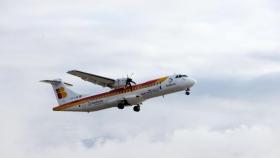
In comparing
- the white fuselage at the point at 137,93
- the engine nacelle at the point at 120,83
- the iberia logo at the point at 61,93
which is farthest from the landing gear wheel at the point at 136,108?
the iberia logo at the point at 61,93

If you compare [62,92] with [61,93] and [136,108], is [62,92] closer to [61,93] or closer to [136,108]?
[61,93]

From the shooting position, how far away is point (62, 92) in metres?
96.9

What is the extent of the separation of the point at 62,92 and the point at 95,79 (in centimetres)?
885

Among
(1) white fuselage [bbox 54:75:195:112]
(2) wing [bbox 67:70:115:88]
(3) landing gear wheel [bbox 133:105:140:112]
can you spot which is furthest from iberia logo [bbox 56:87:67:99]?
(3) landing gear wheel [bbox 133:105:140:112]

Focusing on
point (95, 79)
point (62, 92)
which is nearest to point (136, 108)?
point (95, 79)

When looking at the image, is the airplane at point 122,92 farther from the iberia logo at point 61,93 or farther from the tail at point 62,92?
the iberia logo at point 61,93

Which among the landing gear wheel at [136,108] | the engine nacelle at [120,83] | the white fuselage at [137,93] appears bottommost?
the landing gear wheel at [136,108]

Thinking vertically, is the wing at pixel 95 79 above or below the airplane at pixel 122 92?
above

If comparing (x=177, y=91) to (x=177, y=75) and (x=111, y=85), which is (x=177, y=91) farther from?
(x=111, y=85)

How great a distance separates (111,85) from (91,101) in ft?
11.7

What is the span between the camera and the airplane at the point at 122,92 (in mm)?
86938

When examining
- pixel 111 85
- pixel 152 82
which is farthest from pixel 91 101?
pixel 152 82

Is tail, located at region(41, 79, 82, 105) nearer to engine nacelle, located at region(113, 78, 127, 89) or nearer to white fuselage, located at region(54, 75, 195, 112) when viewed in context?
white fuselage, located at region(54, 75, 195, 112)

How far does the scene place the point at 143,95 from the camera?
8738cm
